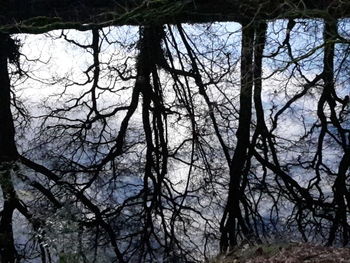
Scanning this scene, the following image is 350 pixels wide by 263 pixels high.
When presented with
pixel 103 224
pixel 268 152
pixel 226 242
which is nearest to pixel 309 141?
pixel 268 152

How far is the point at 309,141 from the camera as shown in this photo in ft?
23.8

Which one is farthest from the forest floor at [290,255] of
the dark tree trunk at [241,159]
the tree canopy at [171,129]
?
the dark tree trunk at [241,159]

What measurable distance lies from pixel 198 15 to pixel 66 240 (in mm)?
6595

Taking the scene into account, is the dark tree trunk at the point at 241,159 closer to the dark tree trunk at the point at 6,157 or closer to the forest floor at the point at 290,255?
the forest floor at the point at 290,255

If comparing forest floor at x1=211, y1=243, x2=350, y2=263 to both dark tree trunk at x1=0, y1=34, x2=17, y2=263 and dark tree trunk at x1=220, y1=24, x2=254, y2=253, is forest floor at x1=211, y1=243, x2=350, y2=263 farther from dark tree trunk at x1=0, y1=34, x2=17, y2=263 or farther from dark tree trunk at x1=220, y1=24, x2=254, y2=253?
dark tree trunk at x1=0, y1=34, x2=17, y2=263

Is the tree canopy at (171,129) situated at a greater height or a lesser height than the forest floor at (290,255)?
greater

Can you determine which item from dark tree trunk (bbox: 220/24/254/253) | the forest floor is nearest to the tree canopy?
dark tree trunk (bbox: 220/24/254/253)

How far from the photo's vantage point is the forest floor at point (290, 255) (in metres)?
3.27

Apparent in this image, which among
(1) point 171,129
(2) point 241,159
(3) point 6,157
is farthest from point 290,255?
(1) point 171,129

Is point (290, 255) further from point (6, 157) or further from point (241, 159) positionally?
point (6, 157)

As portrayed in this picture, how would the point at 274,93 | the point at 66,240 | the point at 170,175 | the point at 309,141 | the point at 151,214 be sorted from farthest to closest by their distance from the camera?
1. the point at 274,93
2. the point at 309,141
3. the point at 170,175
4. the point at 151,214
5. the point at 66,240

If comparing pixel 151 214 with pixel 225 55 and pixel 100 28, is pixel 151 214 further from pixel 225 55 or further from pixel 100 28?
pixel 100 28

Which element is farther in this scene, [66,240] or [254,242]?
[66,240]

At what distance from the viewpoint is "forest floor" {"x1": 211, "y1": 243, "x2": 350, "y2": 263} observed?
3268 mm
